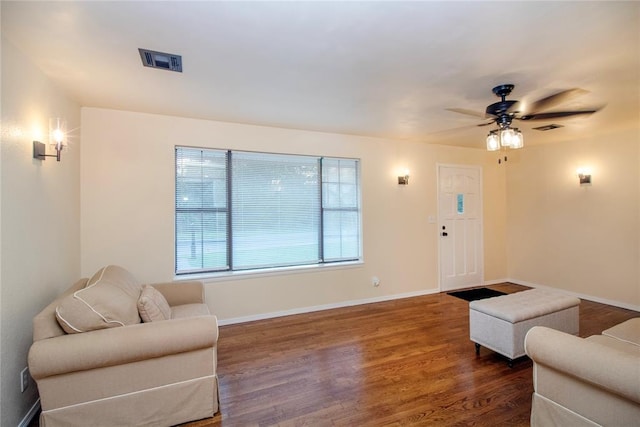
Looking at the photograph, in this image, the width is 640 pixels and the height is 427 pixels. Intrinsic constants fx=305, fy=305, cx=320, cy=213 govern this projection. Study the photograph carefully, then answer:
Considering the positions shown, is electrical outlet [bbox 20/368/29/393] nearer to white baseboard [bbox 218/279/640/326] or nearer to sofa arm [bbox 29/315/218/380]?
sofa arm [bbox 29/315/218/380]

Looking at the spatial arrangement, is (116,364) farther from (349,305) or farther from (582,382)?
(349,305)

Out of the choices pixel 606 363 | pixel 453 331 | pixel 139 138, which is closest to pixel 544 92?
Answer: pixel 606 363

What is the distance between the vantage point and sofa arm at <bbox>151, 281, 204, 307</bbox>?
309cm

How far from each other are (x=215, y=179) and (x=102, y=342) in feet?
7.67

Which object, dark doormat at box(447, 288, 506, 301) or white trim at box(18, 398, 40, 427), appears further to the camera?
dark doormat at box(447, 288, 506, 301)

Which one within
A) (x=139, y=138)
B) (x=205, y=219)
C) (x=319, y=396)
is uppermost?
(x=139, y=138)

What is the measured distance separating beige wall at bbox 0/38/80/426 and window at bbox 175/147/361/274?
4.16 feet

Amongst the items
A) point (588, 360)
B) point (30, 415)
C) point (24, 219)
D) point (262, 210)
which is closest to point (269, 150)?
point (262, 210)

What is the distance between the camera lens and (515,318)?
105 inches

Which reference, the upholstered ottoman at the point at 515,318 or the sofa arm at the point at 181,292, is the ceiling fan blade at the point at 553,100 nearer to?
the upholstered ottoman at the point at 515,318

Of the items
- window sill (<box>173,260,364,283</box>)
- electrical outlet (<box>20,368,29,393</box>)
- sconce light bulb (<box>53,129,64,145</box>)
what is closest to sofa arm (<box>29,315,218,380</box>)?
electrical outlet (<box>20,368,29,393</box>)

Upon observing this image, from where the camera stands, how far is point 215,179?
→ 383 cm

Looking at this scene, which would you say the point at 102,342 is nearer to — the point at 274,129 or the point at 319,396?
the point at 319,396

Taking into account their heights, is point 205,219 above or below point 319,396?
above
